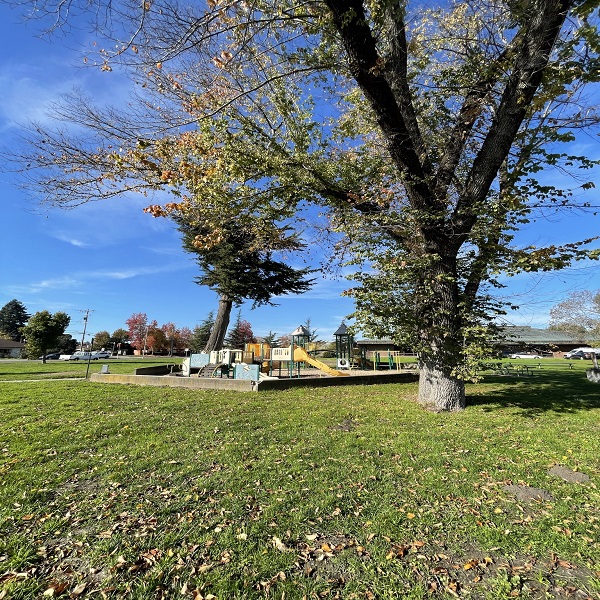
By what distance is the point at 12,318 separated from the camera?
88875 millimetres

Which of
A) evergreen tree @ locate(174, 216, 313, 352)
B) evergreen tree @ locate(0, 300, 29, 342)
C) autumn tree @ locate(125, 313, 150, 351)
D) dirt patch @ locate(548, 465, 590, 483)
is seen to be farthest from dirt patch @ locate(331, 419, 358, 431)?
evergreen tree @ locate(0, 300, 29, 342)

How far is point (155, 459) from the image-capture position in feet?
16.5

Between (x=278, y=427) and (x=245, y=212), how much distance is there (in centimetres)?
593

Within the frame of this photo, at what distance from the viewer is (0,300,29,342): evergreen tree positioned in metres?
87.1

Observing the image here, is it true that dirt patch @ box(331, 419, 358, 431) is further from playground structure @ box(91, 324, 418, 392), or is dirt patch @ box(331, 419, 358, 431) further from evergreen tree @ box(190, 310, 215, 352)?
evergreen tree @ box(190, 310, 215, 352)

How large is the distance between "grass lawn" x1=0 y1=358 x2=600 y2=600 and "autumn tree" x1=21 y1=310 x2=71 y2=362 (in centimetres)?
2837

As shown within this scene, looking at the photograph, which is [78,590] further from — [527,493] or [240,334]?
[240,334]

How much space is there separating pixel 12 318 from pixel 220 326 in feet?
328

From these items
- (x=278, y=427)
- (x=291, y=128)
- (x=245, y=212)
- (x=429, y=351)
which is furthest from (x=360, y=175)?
(x=278, y=427)

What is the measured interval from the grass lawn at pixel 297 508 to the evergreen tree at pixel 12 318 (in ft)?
350

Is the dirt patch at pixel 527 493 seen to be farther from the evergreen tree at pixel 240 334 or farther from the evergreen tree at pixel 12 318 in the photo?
the evergreen tree at pixel 12 318

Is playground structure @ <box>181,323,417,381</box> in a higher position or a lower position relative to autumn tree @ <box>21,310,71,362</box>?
lower

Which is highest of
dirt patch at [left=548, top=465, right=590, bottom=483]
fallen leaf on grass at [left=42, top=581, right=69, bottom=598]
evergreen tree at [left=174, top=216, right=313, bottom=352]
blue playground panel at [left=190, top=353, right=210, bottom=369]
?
evergreen tree at [left=174, top=216, right=313, bottom=352]

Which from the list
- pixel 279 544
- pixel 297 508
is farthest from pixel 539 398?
pixel 279 544
